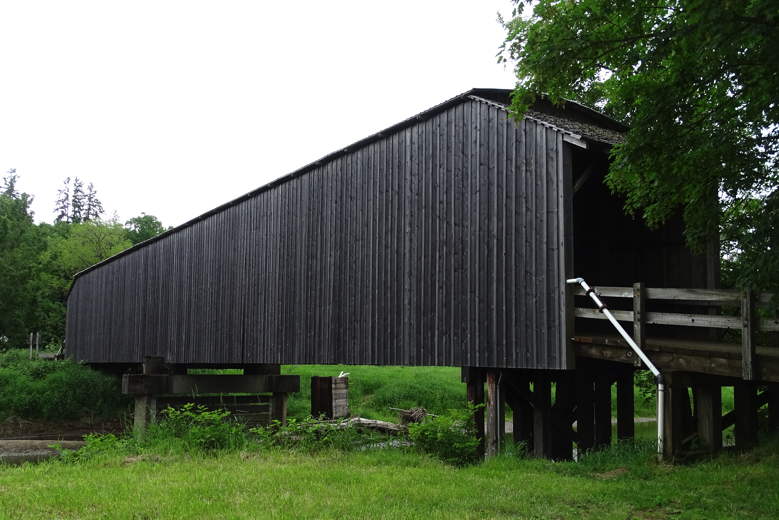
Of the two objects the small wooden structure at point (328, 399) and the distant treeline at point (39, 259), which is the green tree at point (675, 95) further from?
the distant treeline at point (39, 259)

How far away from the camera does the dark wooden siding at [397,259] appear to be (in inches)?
393

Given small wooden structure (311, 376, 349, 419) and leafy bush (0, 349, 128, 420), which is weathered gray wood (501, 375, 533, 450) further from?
leafy bush (0, 349, 128, 420)

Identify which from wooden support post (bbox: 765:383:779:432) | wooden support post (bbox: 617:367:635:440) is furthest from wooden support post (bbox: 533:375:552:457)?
wooden support post (bbox: 765:383:779:432)

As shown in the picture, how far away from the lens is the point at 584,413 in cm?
1166

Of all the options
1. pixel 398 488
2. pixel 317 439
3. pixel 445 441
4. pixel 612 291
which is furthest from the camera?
pixel 317 439

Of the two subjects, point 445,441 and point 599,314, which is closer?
point 599,314

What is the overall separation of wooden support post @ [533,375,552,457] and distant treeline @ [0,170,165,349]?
28.9 meters

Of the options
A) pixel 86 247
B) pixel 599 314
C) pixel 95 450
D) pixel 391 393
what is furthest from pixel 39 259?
pixel 599 314

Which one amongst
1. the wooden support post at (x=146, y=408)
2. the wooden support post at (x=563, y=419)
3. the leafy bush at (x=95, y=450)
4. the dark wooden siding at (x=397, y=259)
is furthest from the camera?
the wooden support post at (x=146, y=408)

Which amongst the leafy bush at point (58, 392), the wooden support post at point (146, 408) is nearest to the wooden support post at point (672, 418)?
the wooden support post at point (146, 408)

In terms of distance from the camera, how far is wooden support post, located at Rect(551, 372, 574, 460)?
11.8 meters

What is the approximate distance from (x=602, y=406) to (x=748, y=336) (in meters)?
6.20

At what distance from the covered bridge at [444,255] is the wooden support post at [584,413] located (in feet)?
0.47

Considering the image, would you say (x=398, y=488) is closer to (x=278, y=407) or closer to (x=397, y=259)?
(x=397, y=259)
